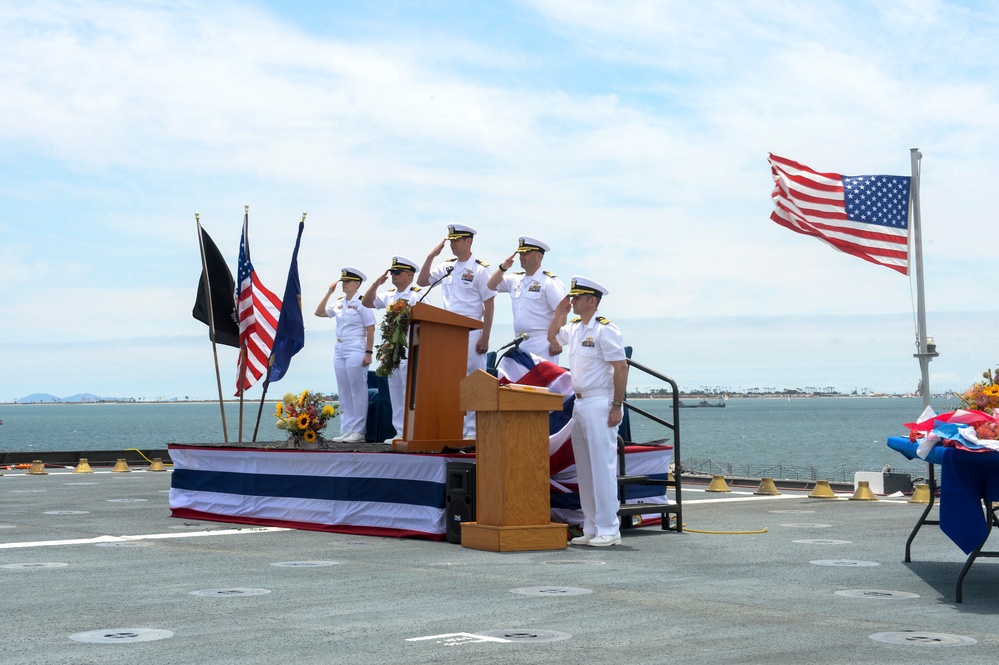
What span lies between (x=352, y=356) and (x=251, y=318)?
7.60 feet

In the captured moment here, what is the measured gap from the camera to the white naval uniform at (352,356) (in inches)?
562

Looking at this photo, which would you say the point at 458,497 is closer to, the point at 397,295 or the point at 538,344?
the point at 538,344

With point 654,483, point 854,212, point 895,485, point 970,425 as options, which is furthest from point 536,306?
point 895,485

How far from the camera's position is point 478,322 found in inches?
448

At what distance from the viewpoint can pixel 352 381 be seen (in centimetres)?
1438

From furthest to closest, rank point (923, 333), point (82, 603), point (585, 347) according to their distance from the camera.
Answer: point (923, 333) → point (585, 347) → point (82, 603)

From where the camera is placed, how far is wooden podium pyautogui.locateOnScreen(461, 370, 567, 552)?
9.36 meters

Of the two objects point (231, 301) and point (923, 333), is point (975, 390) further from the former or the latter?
point (231, 301)

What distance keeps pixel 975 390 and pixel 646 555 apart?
2.77 metres

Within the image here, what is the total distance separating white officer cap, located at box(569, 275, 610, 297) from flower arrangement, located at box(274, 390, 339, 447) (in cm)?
362

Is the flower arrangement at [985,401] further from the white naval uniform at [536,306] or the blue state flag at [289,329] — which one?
the blue state flag at [289,329]

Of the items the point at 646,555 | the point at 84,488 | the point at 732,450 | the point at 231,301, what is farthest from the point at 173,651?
the point at 732,450

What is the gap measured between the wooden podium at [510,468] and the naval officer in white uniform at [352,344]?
4737mm

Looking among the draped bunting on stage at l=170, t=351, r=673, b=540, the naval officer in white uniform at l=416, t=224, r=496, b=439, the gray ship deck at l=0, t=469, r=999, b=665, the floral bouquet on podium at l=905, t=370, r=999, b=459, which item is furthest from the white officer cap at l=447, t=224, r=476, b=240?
the floral bouquet on podium at l=905, t=370, r=999, b=459
